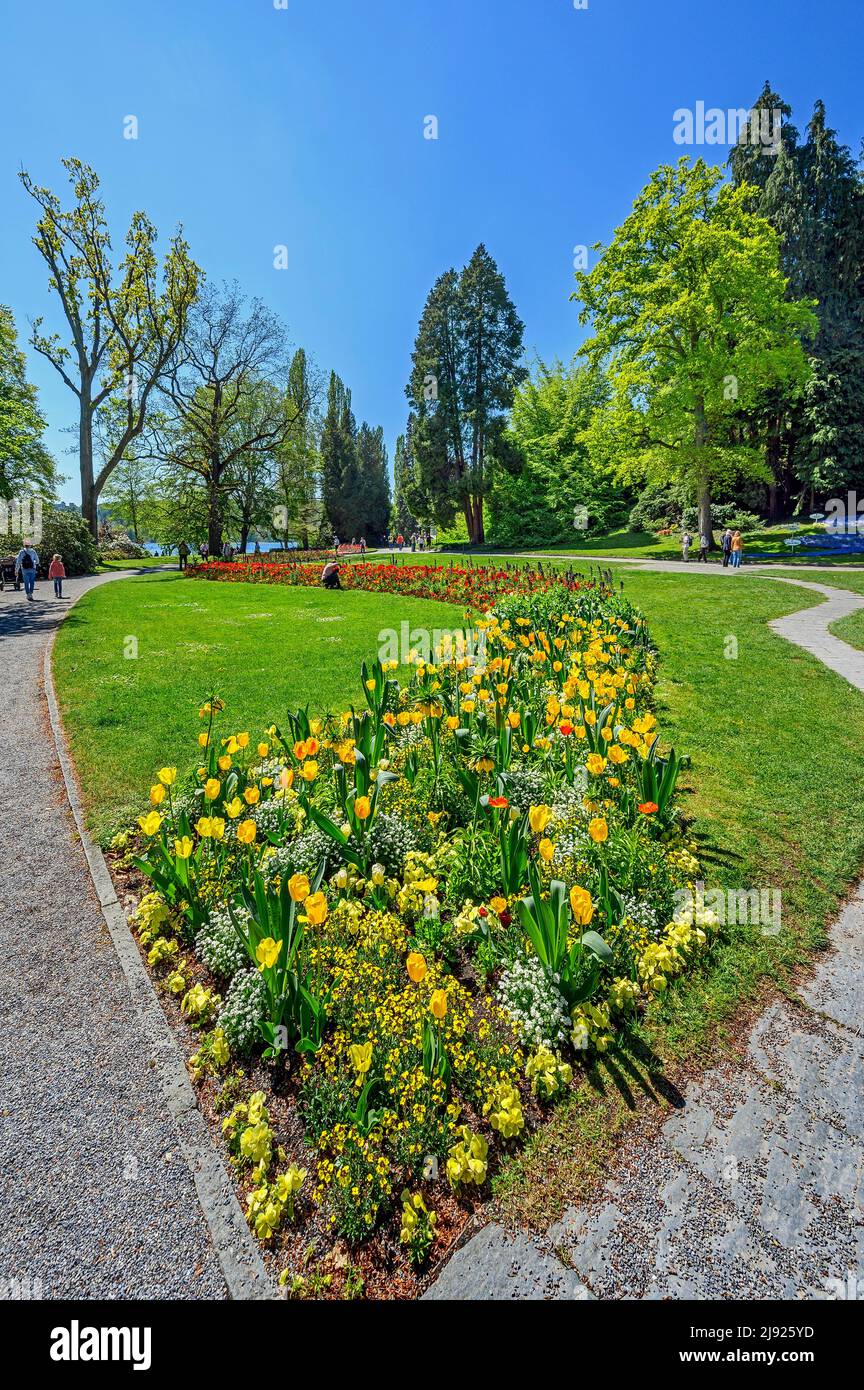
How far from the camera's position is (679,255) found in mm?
21922

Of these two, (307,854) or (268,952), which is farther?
(307,854)

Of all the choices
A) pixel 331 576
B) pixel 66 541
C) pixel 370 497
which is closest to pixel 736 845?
pixel 331 576

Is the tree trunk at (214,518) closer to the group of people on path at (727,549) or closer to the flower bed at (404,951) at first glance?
the group of people on path at (727,549)

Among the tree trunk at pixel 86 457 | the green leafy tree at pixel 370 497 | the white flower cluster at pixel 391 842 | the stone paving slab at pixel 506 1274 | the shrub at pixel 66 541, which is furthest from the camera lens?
the green leafy tree at pixel 370 497

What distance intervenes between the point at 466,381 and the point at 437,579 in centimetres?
2601

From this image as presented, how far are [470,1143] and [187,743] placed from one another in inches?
194

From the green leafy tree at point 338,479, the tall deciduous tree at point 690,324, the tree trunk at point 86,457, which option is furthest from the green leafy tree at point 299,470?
the tall deciduous tree at point 690,324

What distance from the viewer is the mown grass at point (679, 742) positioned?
7.93 ft

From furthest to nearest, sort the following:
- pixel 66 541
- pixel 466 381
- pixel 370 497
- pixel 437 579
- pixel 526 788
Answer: pixel 370 497 → pixel 466 381 → pixel 66 541 → pixel 437 579 → pixel 526 788

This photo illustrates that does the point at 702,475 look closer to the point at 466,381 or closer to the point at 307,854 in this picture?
the point at 466,381

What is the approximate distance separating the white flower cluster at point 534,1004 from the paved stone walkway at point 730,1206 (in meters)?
0.47

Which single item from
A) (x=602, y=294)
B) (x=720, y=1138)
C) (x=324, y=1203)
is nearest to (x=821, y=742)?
(x=720, y=1138)

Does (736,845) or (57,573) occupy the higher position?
(57,573)

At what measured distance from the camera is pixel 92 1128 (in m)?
2.31
